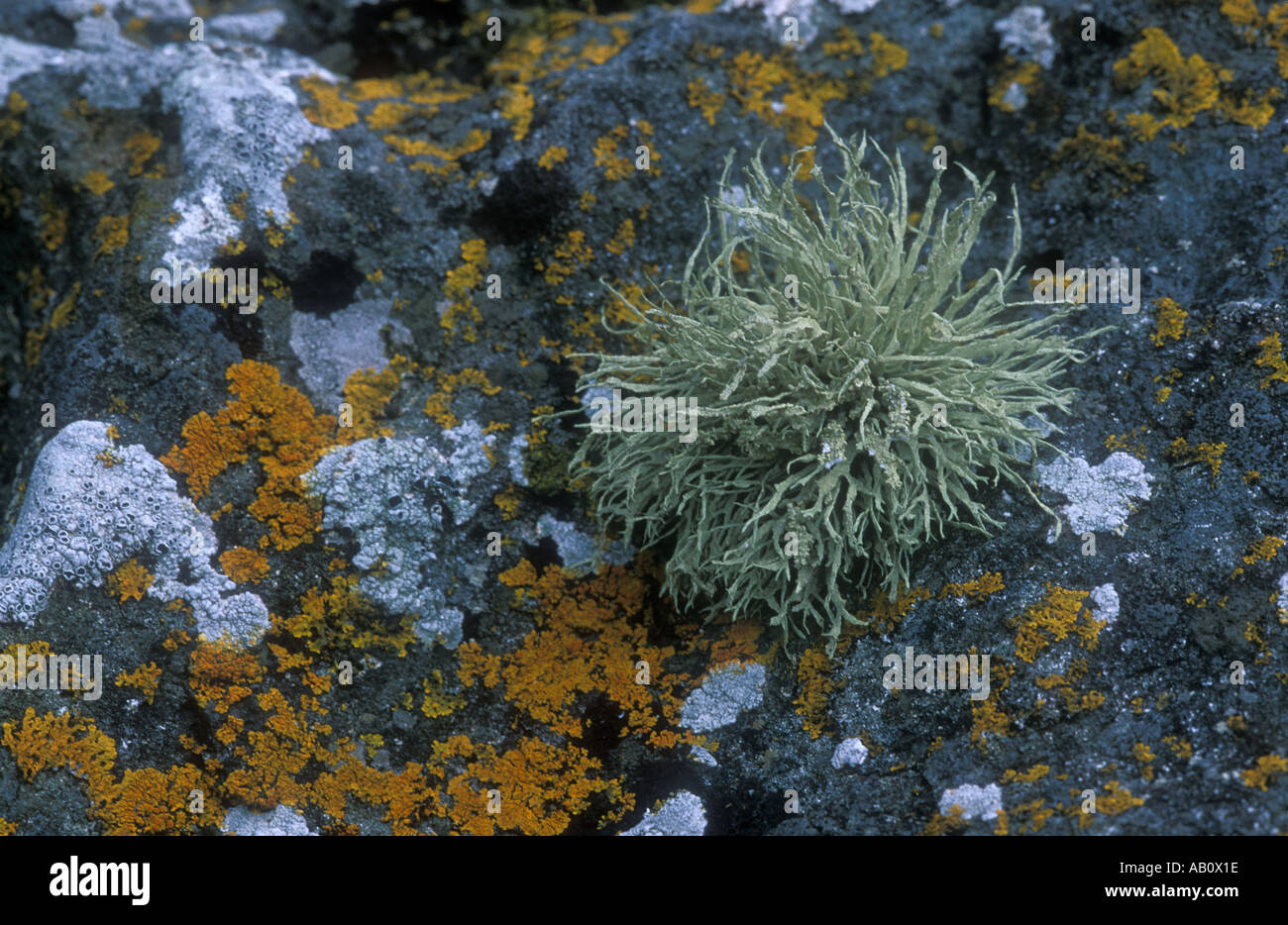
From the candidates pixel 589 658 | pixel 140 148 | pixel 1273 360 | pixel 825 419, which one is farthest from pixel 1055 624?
pixel 140 148

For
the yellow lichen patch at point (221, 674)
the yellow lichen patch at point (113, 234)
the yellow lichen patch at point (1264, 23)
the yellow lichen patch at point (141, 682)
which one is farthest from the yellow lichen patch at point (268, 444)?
the yellow lichen patch at point (1264, 23)

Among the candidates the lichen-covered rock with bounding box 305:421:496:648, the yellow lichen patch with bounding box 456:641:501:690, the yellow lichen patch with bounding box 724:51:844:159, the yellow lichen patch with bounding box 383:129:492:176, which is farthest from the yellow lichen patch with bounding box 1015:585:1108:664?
the yellow lichen patch with bounding box 383:129:492:176

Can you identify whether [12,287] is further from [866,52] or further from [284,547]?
[866,52]

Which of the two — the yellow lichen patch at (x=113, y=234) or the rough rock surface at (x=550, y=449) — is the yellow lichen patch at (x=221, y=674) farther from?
the yellow lichen patch at (x=113, y=234)

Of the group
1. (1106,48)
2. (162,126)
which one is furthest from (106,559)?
(1106,48)

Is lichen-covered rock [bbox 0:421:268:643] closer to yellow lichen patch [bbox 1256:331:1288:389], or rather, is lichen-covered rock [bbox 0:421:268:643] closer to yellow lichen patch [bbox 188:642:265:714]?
yellow lichen patch [bbox 188:642:265:714]

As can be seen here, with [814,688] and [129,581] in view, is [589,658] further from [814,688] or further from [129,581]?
[129,581]

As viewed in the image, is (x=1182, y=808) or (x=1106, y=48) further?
(x=1106, y=48)
